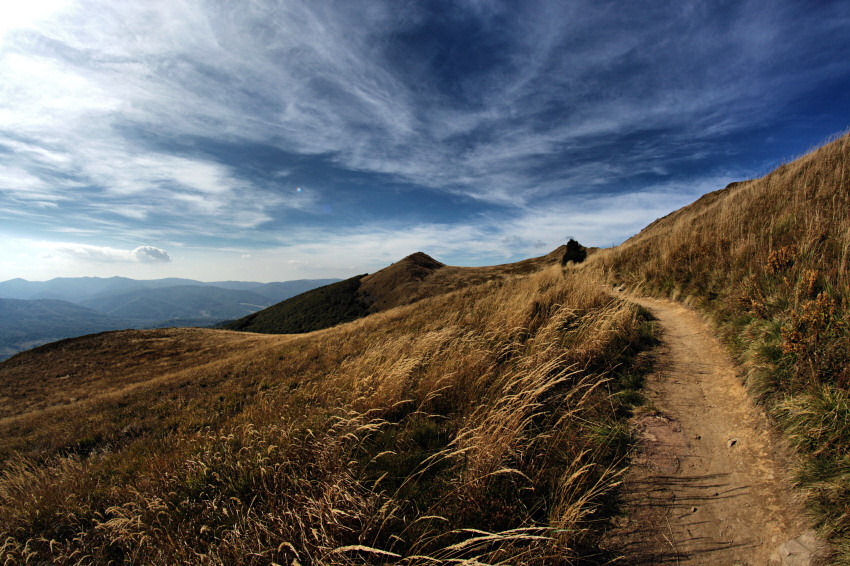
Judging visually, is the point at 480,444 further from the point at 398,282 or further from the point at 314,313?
the point at 314,313

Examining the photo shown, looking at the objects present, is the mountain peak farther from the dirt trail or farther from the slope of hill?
the dirt trail

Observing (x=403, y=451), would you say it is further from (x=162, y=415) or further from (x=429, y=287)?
(x=429, y=287)

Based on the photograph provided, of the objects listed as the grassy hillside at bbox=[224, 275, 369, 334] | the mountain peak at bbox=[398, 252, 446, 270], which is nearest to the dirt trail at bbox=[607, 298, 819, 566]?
the grassy hillside at bbox=[224, 275, 369, 334]

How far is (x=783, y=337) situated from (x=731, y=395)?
1024 mm

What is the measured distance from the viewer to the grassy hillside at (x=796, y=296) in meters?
2.76

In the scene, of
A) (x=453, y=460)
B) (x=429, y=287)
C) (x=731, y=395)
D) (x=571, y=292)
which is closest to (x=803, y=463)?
(x=731, y=395)

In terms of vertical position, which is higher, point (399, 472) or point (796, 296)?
point (796, 296)

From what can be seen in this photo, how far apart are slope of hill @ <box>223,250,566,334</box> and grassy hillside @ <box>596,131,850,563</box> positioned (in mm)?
63552

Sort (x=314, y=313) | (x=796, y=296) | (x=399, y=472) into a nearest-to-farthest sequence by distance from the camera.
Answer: (x=399, y=472), (x=796, y=296), (x=314, y=313)

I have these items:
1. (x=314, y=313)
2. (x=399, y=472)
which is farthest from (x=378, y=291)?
(x=399, y=472)

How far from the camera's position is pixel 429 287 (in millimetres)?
77500

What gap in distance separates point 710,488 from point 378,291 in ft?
289

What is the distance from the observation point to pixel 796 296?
4.18 meters

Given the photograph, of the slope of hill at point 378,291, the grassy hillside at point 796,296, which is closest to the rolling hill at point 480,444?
the grassy hillside at point 796,296
